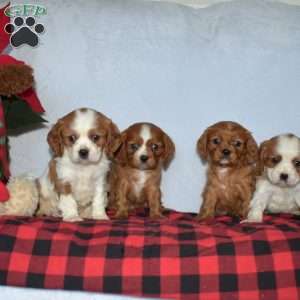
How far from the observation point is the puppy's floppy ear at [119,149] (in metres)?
2.74

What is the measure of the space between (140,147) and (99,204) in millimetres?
375

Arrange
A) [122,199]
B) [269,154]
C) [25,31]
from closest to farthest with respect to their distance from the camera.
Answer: [269,154]
[122,199]
[25,31]

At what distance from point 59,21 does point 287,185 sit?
1608mm

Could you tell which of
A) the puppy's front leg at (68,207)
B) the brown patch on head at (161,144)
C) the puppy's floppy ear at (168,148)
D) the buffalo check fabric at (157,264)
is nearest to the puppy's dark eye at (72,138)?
the puppy's front leg at (68,207)

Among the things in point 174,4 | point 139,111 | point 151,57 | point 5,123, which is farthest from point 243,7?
point 5,123

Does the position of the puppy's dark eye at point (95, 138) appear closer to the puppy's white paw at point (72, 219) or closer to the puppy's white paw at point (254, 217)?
the puppy's white paw at point (72, 219)

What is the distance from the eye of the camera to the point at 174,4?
10.3 feet

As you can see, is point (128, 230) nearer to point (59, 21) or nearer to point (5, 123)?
point (5, 123)

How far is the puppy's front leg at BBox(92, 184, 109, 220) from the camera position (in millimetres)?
2735

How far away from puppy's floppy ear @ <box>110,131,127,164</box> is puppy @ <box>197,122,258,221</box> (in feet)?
1.40

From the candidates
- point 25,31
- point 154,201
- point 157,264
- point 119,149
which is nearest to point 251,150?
point 154,201

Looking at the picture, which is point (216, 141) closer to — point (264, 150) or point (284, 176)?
point (264, 150)

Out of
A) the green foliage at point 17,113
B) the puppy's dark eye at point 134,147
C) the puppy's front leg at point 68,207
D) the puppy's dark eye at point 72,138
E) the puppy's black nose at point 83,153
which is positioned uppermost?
the green foliage at point 17,113

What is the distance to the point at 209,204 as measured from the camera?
9.41ft
